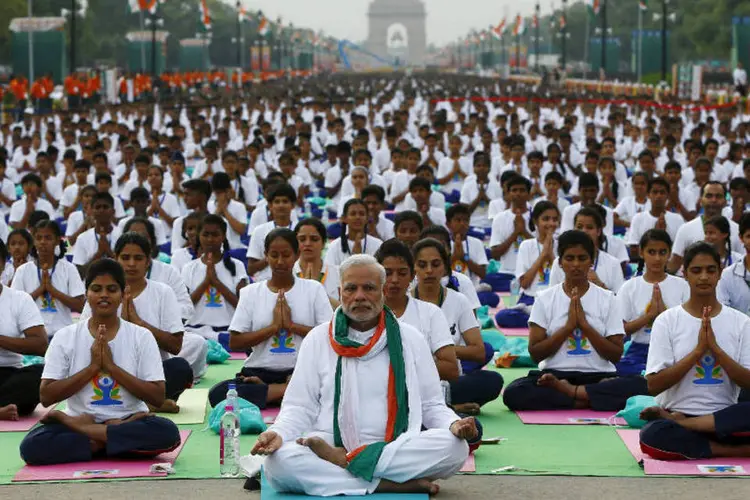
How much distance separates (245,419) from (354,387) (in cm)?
208

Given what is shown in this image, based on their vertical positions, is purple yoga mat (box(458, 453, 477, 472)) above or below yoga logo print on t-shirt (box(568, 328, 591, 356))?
below

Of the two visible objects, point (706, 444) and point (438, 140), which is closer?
point (706, 444)

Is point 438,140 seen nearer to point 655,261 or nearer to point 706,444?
point 655,261

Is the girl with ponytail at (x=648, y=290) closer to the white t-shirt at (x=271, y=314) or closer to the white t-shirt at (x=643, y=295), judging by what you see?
the white t-shirt at (x=643, y=295)

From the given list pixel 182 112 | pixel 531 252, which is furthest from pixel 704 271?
pixel 182 112

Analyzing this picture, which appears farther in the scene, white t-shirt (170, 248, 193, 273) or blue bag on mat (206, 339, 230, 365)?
white t-shirt (170, 248, 193, 273)

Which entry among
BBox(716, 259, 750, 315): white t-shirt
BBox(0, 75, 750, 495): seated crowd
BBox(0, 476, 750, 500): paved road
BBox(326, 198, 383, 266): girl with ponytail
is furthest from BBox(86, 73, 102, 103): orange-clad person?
BBox(0, 476, 750, 500): paved road

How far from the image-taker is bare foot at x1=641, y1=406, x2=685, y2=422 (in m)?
8.07

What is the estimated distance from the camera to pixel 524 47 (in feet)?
459

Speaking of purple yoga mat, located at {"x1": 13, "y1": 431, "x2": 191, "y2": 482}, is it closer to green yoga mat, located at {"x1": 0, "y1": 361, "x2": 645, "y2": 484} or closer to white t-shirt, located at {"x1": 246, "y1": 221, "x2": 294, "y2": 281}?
green yoga mat, located at {"x1": 0, "y1": 361, "x2": 645, "y2": 484}

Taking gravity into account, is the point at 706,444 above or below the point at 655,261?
below

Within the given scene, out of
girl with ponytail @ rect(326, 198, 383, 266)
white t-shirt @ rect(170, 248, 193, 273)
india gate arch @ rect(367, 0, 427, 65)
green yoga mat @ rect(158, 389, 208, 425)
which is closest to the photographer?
green yoga mat @ rect(158, 389, 208, 425)

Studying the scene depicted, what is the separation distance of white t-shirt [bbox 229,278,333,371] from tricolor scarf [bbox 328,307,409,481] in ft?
7.72

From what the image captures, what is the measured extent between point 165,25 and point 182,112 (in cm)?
7363
